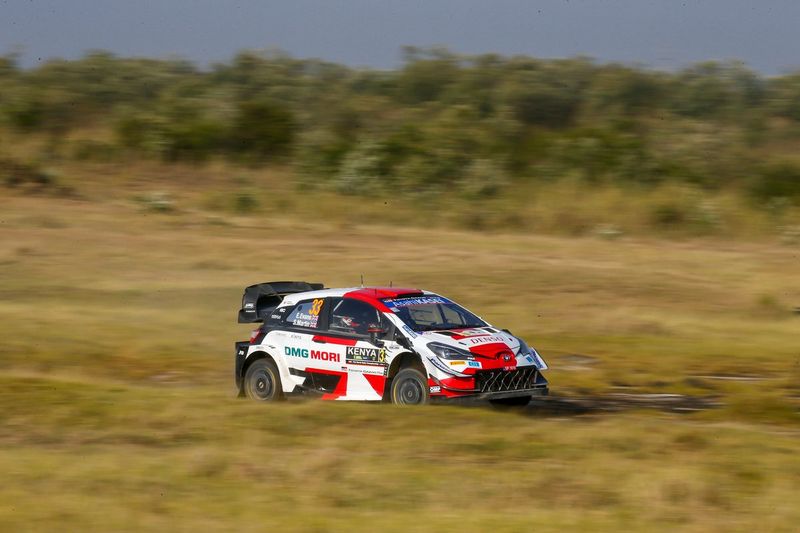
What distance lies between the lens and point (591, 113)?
4784 centimetres

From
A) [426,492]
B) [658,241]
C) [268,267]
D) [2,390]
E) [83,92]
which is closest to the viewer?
[426,492]

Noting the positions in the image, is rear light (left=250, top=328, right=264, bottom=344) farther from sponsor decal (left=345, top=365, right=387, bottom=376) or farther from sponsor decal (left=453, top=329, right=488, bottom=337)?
sponsor decal (left=453, top=329, right=488, bottom=337)

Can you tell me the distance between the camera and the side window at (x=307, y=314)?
45.5 ft

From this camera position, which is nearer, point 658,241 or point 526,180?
point 658,241

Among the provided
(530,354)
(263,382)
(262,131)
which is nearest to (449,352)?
(530,354)

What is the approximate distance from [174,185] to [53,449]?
2739 centimetres

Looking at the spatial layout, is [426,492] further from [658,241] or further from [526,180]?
[526,180]

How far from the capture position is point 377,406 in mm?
12578

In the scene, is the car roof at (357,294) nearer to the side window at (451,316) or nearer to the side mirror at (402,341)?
the side window at (451,316)

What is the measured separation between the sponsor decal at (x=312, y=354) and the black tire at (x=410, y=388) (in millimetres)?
808

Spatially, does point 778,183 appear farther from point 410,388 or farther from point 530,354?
point 410,388

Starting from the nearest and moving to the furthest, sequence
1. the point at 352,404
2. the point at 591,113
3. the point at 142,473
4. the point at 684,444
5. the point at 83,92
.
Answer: the point at 142,473 < the point at 684,444 < the point at 352,404 < the point at 591,113 < the point at 83,92

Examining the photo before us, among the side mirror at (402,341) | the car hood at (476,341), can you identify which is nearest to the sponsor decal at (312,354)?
the side mirror at (402,341)

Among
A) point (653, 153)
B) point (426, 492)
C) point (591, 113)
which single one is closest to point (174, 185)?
point (653, 153)
